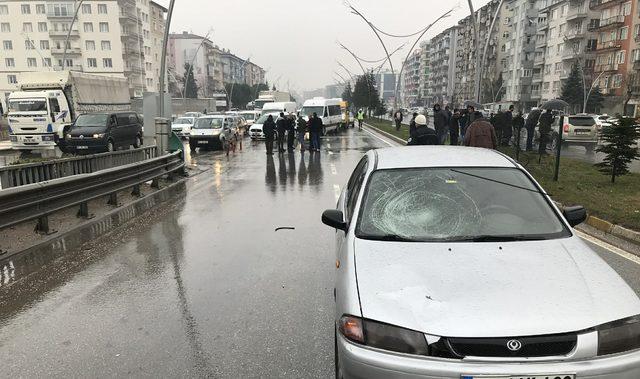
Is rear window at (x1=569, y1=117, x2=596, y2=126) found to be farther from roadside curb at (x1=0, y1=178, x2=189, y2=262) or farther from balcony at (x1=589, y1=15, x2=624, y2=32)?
balcony at (x1=589, y1=15, x2=624, y2=32)

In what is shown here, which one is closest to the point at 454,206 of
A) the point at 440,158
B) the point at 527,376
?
the point at 440,158

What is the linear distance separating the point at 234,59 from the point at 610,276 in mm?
174712

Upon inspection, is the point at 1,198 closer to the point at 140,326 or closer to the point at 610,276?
the point at 140,326

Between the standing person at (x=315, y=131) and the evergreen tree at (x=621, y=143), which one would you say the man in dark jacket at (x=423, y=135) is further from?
the standing person at (x=315, y=131)

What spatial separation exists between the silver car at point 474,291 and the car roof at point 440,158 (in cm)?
27

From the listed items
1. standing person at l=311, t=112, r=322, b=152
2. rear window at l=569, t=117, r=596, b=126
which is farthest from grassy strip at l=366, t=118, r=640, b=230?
rear window at l=569, t=117, r=596, b=126

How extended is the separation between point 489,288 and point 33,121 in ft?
82.5

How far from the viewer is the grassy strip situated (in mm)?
8070

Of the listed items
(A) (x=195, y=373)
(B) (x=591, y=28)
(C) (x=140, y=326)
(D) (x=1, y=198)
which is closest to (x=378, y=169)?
(A) (x=195, y=373)

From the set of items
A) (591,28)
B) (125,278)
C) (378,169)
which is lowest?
(125,278)

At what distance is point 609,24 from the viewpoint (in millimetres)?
63594

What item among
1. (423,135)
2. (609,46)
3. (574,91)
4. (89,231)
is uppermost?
(609,46)

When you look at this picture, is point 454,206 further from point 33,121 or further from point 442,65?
point 442,65

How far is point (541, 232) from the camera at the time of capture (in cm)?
357
